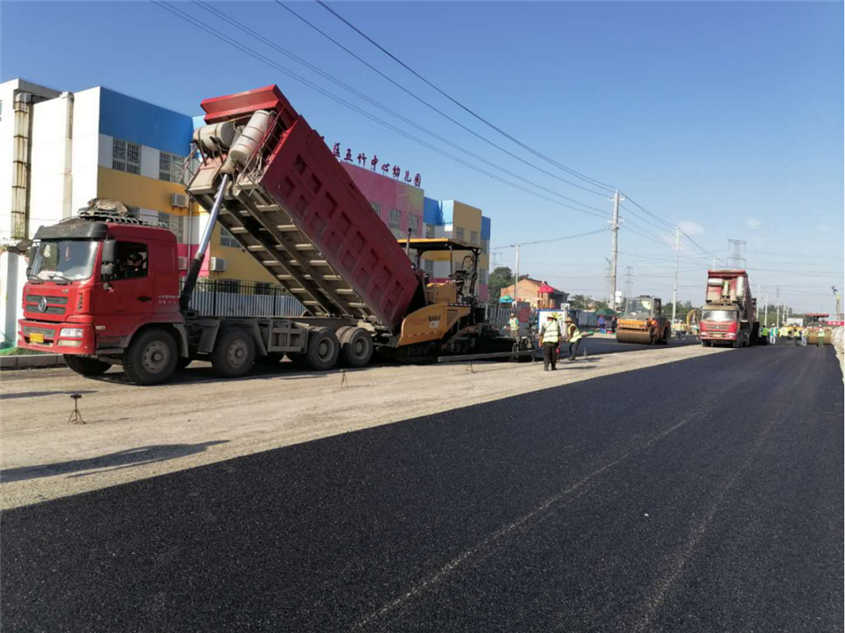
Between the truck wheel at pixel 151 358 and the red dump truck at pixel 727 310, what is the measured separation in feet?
89.8

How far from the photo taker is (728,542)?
3.65 meters

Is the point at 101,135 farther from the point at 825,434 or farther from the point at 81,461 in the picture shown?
the point at 825,434

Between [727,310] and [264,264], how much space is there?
25.4m

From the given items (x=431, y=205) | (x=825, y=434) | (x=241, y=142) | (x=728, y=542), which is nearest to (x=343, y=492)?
(x=728, y=542)

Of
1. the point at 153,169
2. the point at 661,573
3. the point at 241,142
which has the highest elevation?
the point at 153,169

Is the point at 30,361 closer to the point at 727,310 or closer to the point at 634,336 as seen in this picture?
the point at 634,336

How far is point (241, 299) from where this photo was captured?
73.6 feet

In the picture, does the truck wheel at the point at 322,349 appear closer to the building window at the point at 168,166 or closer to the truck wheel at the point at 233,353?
the truck wheel at the point at 233,353

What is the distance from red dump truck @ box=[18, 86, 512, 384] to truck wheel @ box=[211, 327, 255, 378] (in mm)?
20

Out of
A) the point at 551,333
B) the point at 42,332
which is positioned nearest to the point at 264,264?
the point at 42,332

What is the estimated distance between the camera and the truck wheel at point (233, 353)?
1011 cm

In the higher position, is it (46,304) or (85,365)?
(46,304)

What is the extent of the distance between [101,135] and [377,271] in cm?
1402

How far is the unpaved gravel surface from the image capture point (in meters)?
4.66
